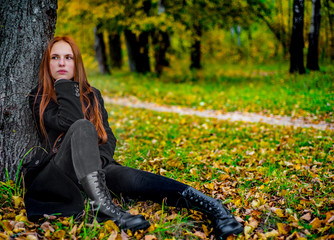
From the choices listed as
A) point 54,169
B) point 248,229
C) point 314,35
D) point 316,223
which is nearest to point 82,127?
point 54,169

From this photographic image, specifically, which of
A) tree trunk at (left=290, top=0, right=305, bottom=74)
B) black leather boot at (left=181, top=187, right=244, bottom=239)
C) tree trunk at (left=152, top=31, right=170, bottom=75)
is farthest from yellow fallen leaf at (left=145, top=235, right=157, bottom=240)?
tree trunk at (left=152, top=31, right=170, bottom=75)

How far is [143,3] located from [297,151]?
9577 millimetres

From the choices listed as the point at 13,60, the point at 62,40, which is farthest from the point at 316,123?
the point at 13,60

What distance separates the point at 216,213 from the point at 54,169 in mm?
1405

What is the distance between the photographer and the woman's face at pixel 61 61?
2.67 m

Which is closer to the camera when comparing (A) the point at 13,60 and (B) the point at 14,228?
(B) the point at 14,228

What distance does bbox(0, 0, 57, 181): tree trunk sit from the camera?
9.11 ft

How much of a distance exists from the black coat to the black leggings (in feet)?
0.33

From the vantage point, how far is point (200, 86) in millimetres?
10883

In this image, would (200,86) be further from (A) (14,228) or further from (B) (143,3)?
(A) (14,228)

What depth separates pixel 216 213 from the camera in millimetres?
2219

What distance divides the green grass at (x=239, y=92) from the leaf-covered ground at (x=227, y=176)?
0.16 metres

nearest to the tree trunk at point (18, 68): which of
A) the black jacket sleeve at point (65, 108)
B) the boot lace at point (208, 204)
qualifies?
the black jacket sleeve at point (65, 108)

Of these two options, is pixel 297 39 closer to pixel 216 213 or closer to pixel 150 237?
pixel 216 213
